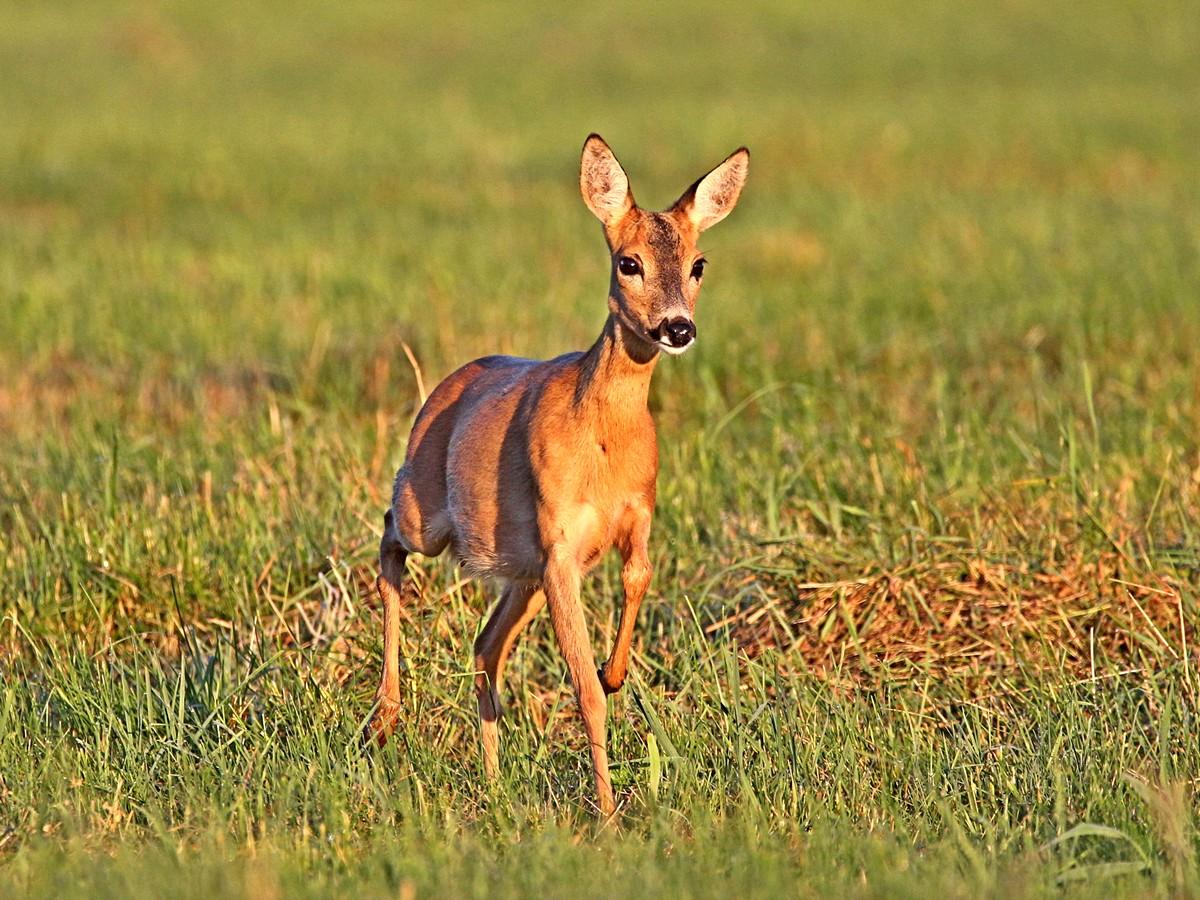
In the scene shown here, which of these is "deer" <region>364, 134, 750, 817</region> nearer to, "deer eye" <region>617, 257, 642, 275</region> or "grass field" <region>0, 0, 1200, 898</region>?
"deer eye" <region>617, 257, 642, 275</region>

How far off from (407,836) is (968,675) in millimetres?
2510

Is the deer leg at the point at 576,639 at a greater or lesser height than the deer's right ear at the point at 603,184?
lesser

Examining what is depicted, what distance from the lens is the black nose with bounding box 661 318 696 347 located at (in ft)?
16.6

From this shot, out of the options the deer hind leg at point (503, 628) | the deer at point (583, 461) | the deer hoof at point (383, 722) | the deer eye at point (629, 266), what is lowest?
the deer hoof at point (383, 722)

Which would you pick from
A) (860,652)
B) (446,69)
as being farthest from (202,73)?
(860,652)

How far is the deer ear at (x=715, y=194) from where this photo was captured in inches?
224

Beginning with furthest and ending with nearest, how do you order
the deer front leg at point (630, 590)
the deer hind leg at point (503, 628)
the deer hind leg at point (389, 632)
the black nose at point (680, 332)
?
the deer hind leg at point (503, 628), the deer hind leg at point (389, 632), the deer front leg at point (630, 590), the black nose at point (680, 332)

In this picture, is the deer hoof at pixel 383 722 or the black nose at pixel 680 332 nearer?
the black nose at pixel 680 332

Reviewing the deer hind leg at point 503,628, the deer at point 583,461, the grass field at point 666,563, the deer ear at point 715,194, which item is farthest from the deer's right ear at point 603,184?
the grass field at point 666,563

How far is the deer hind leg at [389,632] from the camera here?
5.84 m

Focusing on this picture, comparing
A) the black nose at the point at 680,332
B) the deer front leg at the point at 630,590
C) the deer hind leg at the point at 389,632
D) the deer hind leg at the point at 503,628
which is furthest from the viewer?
the deer hind leg at the point at 503,628

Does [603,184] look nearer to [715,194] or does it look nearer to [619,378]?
[715,194]

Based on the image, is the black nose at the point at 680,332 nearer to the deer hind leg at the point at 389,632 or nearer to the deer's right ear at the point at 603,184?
the deer's right ear at the point at 603,184

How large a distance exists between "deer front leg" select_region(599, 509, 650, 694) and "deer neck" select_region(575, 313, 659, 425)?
12.2 inches
